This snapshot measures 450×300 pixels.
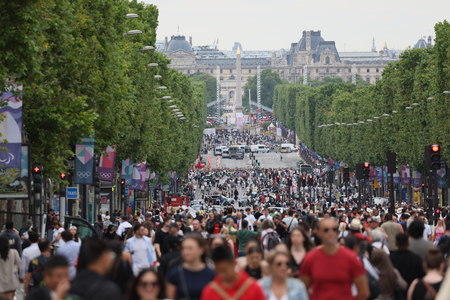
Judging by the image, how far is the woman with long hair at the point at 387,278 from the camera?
37.3 feet

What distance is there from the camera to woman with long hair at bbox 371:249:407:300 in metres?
11.4

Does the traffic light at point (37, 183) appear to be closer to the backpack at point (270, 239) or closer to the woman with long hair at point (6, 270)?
the woman with long hair at point (6, 270)

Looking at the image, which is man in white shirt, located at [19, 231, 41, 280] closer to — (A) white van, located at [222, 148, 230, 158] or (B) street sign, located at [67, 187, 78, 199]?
(B) street sign, located at [67, 187, 78, 199]

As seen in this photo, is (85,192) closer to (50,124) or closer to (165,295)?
(50,124)

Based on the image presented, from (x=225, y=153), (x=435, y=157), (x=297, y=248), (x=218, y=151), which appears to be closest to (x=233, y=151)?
(x=225, y=153)

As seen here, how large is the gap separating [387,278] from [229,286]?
4.13 meters

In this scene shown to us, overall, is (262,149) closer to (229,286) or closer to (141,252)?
(141,252)

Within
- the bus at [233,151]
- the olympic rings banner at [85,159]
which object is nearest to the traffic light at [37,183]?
the olympic rings banner at [85,159]

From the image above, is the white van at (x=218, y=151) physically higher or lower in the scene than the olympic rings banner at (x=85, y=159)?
higher

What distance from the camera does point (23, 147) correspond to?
2309 cm

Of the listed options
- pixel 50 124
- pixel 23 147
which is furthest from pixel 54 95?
pixel 23 147

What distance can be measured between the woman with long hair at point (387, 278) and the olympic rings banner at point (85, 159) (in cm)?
1992

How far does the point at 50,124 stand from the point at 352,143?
5690 centimetres

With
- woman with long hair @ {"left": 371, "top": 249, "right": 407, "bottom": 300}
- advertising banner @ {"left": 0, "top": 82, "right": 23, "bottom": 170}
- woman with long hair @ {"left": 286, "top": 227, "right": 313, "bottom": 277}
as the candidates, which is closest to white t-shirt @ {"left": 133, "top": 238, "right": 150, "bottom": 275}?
woman with long hair @ {"left": 286, "top": 227, "right": 313, "bottom": 277}
